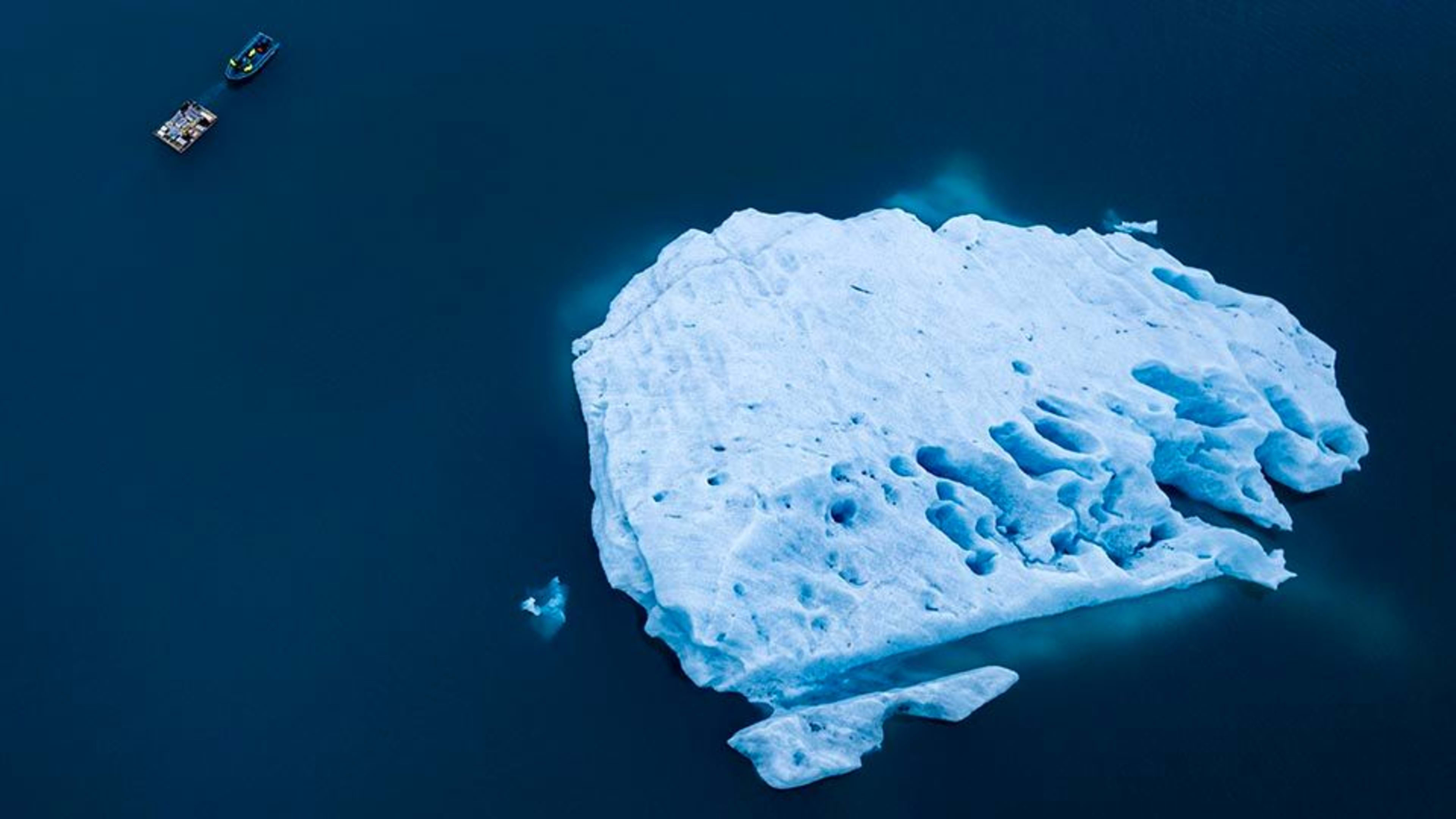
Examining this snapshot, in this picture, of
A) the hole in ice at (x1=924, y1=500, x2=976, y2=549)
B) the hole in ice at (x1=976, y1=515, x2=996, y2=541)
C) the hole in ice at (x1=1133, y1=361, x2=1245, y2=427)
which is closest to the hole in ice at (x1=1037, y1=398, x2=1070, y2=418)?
the hole in ice at (x1=1133, y1=361, x2=1245, y2=427)

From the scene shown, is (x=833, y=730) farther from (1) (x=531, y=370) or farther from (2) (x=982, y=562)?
(1) (x=531, y=370)

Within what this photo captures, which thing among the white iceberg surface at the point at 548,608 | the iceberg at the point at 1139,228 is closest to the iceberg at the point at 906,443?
the white iceberg surface at the point at 548,608

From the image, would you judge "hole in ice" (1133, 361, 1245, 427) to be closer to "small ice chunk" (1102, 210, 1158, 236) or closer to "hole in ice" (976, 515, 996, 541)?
"hole in ice" (976, 515, 996, 541)

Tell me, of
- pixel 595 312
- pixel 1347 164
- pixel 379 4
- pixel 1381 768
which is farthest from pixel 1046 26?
pixel 1381 768

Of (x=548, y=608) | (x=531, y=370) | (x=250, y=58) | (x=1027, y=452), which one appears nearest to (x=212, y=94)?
(x=250, y=58)

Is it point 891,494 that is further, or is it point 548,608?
point 548,608
